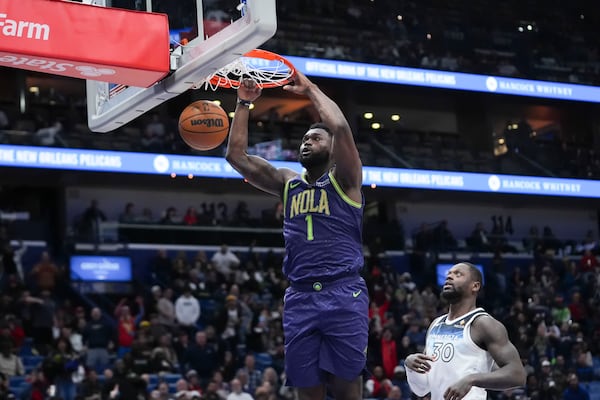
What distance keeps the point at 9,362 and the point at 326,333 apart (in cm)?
1016

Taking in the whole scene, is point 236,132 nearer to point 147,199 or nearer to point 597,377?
point 597,377

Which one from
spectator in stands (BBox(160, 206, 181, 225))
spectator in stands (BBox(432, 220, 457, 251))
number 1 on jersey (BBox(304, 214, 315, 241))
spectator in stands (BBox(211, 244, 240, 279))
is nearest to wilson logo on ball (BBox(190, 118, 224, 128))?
number 1 on jersey (BBox(304, 214, 315, 241))

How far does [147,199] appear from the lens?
24.8 meters

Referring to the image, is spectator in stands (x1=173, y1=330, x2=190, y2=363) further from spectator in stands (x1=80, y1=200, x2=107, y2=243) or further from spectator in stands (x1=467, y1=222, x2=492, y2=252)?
spectator in stands (x1=467, y1=222, x2=492, y2=252)

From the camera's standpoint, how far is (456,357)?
19.1ft

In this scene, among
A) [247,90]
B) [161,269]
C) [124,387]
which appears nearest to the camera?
[247,90]

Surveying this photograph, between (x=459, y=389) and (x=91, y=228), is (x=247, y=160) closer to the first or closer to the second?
(x=459, y=389)

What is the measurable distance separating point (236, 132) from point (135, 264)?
49.4ft

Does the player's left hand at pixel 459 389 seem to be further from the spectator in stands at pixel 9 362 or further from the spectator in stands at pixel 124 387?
the spectator in stands at pixel 9 362

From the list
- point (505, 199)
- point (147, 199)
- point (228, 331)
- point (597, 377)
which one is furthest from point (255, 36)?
point (505, 199)

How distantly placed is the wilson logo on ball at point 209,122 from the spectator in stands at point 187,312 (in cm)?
1043

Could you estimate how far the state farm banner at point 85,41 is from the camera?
18.6 feet

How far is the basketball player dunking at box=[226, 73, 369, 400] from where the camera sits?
215 inches

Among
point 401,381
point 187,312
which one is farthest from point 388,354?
point 187,312
